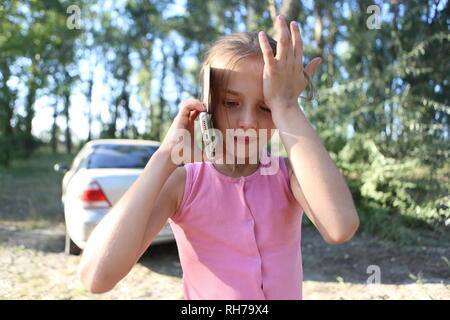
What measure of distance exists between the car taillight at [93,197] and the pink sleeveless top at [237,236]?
128 inches

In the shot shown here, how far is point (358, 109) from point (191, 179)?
17.1 ft

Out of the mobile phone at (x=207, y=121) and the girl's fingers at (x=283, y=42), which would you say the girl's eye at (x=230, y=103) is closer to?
the mobile phone at (x=207, y=121)

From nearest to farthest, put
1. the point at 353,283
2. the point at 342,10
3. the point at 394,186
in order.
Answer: the point at 353,283 < the point at 394,186 < the point at 342,10

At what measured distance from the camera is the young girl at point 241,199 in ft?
2.93

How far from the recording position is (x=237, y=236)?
3.32 ft

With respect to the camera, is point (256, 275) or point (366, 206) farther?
point (366, 206)

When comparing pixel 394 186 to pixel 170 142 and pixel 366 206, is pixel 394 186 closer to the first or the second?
pixel 366 206

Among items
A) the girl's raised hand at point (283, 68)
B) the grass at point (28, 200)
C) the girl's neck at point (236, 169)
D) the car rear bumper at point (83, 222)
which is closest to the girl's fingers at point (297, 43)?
the girl's raised hand at point (283, 68)

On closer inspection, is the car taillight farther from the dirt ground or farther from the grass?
the grass

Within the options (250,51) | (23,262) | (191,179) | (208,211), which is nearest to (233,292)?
(208,211)

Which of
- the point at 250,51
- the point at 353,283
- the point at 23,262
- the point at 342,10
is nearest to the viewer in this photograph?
the point at 250,51

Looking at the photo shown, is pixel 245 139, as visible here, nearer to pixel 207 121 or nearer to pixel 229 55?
pixel 207 121

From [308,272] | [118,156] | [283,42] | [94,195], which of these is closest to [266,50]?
[283,42]

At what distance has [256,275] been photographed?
979mm
